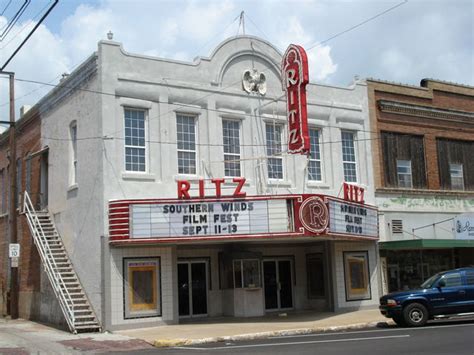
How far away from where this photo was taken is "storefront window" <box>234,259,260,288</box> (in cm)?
2348

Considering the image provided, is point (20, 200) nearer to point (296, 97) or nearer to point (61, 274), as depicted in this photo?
point (61, 274)

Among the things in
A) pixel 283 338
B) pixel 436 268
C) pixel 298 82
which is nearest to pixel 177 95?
pixel 298 82

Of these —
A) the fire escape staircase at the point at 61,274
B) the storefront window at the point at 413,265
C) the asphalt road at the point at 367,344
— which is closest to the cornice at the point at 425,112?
the storefront window at the point at 413,265

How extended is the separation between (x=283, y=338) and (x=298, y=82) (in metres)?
8.77

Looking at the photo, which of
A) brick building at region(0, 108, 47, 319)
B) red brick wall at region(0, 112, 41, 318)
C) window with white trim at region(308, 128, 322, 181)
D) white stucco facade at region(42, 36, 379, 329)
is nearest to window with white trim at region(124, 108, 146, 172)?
white stucco facade at region(42, 36, 379, 329)

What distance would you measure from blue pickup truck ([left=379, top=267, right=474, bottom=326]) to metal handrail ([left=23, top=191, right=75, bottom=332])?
32.1 feet

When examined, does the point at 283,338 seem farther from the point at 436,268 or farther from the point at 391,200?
the point at 436,268

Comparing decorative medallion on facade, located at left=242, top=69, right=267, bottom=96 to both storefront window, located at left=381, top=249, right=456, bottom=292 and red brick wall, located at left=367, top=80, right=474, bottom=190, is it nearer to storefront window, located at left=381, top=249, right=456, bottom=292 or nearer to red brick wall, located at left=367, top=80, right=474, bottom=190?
red brick wall, located at left=367, top=80, right=474, bottom=190

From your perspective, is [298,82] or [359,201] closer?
[298,82]

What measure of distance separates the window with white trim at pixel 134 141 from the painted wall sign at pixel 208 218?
1817 millimetres

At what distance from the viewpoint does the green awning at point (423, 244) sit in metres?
25.3

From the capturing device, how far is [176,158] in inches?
867

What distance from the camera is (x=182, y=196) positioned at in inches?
811

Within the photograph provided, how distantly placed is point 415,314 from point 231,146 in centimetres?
881
